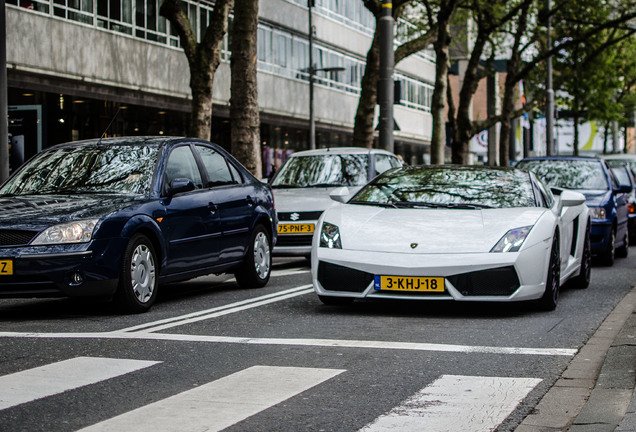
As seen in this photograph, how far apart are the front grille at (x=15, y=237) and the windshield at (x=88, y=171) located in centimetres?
114

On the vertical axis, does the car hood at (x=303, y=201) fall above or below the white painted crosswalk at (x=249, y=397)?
above

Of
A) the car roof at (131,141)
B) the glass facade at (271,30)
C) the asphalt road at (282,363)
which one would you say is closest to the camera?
the asphalt road at (282,363)

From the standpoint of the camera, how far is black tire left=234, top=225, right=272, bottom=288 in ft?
38.9

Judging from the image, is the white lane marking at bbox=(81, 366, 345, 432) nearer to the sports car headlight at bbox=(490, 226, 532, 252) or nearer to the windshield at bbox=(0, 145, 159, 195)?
the sports car headlight at bbox=(490, 226, 532, 252)

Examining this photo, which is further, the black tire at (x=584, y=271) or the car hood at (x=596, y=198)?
the car hood at (x=596, y=198)

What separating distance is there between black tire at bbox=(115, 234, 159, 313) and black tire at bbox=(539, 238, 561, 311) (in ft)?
11.4

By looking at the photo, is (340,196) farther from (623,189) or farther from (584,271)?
(623,189)

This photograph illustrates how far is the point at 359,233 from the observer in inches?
366

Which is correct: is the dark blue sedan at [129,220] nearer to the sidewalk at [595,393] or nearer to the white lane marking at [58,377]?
the white lane marking at [58,377]

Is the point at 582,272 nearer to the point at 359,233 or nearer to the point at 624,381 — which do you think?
the point at 359,233

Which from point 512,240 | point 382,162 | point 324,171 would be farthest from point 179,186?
point 382,162

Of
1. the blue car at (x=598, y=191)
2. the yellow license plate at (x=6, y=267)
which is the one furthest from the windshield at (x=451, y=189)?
the blue car at (x=598, y=191)

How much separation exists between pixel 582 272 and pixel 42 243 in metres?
6.10

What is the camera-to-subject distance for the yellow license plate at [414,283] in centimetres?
888
